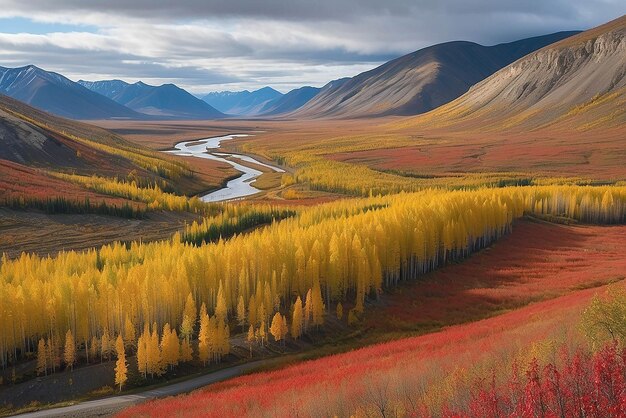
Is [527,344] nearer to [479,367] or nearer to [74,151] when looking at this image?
[479,367]

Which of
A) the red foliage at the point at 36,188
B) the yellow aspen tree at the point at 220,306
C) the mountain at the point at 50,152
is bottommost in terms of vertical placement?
the yellow aspen tree at the point at 220,306

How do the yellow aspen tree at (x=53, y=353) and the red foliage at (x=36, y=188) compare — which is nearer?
the yellow aspen tree at (x=53, y=353)

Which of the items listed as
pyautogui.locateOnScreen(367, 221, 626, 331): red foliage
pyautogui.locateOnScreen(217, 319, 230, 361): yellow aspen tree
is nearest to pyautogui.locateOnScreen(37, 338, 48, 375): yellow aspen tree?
pyautogui.locateOnScreen(217, 319, 230, 361): yellow aspen tree

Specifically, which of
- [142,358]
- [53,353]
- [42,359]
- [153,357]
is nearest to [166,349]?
[153,357]

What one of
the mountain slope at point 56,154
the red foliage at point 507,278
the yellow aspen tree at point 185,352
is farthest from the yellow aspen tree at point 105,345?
the mountain slope at point 56,154

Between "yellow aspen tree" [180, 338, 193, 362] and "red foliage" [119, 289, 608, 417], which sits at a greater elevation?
"red foliage" [119, 289, 608, 417]

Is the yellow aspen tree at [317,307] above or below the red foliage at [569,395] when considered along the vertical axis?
below

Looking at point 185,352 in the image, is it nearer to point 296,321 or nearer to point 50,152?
point 296,321

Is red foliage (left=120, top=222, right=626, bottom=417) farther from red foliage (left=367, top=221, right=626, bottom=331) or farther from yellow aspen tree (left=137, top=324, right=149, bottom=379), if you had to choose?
yellow aspen tree (left=137, top=324, right=149, bottom=379)

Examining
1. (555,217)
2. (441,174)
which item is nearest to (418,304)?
(555,217)

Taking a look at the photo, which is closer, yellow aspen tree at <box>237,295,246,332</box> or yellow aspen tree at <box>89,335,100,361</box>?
yellow aspen tree at <box>89,335,100,361</box>

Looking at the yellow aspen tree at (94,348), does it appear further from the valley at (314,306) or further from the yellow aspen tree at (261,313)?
the yellow aspen tree at (261,313)
